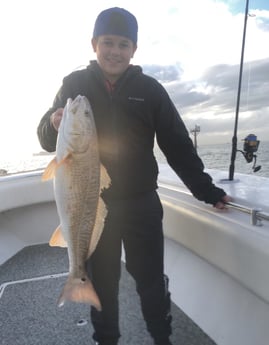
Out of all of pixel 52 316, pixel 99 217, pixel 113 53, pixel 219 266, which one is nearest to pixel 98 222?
pixel 99 217

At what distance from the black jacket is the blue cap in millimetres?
186

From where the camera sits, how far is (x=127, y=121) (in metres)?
2.08

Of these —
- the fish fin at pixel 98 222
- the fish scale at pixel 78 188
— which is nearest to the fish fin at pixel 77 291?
the fish scale at pixel 78 188

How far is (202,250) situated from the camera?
2.36 metres

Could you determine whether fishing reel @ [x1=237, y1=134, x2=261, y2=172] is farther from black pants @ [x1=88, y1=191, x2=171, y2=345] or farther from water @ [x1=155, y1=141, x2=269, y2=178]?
black pants @ [x1=88, y1=191, x2=171, y2=345]

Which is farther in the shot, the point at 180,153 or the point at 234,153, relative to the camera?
the point at 234,153

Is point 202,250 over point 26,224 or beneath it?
over

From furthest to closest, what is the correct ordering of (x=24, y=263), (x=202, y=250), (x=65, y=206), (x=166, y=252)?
(x=24, y=263) < (x=166, y=252) < (x=202, y=250) < (x=65, y=206)

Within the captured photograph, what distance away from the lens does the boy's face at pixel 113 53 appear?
203 centimetres

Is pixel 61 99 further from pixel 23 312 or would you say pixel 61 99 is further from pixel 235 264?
pixel 23 312

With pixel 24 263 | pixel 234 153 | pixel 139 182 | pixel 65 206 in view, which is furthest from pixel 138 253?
pixel 24 263

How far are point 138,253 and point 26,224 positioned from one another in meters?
2.93

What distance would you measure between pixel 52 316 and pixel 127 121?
1809 mm

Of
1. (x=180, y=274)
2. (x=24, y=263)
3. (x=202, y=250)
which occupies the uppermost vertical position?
(x=202, y=250)
